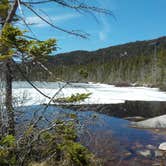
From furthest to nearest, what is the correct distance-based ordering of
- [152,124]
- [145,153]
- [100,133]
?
[152,124]
[100,133]
[145,153]

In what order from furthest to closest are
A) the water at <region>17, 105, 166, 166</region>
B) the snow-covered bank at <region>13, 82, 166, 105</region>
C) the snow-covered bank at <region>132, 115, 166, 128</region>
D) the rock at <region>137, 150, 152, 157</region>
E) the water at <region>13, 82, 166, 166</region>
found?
the snow-covered bank at <region>132, 115, 166, 128</region>, the rock at <region>137, 150, 152, 157</region>, the water at <region>17, 105, 166, 166</region>, the water at <region>13, 82, 166, 166</region>, the snow-covered bank at <region>13, 82, 166, 105</region>

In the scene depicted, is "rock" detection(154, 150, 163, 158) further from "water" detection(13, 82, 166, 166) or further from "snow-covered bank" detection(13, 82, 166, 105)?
"snow-covered bank" detection(13, 82, 166, 105)

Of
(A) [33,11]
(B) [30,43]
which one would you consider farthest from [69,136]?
(A) [33,11]

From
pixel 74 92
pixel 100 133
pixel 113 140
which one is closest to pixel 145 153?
pixel 113 140

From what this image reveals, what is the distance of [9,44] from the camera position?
391 cm

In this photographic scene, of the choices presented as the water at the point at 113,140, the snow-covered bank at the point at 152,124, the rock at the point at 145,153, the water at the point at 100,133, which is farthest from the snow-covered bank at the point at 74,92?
the snow-covered bank at the point at 152,124

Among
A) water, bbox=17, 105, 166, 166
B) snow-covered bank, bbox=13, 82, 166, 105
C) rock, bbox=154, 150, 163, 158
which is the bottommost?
rock, bbox=154, 150, 163, 158

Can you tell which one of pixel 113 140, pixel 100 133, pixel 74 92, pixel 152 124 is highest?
pixel 74 92

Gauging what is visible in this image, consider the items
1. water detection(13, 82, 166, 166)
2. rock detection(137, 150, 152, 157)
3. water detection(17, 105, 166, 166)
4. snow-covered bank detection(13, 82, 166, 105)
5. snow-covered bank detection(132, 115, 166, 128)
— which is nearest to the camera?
snow-covered bank detection(13, 82, 166, 105)

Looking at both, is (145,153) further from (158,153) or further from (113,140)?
(113,140)

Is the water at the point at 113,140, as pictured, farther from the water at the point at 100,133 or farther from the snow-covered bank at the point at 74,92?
the snow-covered bank at the point at 74,92

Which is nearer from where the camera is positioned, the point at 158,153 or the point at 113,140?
the point at 158,153

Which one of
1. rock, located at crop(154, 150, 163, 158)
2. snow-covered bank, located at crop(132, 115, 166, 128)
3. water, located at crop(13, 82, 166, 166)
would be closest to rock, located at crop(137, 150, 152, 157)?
water, located at crop(13, 82, 166, 166)

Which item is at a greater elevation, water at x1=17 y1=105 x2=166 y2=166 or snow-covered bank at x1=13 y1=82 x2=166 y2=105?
snow-covered bank at x1=13 y1=82 x2=166 y2=105
